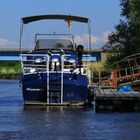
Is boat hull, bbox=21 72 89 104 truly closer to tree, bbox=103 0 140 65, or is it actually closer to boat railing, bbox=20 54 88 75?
boat railing, bbox=20 54 88 75

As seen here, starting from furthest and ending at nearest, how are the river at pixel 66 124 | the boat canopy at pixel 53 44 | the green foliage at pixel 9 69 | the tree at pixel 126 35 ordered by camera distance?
the green foliage at pixel 9 69 → the tree at pixel 126 35 → the boat canopy at pixel 53 44 → the river at pixel 66 124

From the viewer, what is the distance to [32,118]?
2294cm

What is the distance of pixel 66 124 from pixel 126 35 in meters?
39.7

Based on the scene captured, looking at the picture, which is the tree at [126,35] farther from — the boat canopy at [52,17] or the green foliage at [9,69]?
the green foliage at [9,69]

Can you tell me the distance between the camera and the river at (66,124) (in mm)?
17703

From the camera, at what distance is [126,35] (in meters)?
59.8

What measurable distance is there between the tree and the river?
31371mm

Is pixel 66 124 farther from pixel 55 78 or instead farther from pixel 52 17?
pixel 52 17

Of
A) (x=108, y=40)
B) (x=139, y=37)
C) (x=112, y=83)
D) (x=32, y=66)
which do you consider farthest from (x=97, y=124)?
(x=108, y=40)

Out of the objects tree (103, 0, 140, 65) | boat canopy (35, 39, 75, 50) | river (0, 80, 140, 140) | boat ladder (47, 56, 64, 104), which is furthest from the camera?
tree (103, 0, 140, 65)

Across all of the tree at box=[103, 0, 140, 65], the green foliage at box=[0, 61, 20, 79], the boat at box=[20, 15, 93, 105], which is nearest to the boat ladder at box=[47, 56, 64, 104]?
the boat at box=[20, 15, 93, 105]

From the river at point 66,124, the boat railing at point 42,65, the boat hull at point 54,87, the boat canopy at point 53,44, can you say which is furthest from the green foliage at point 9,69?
the river at point 66,124

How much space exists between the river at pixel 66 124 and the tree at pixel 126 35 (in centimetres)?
3137

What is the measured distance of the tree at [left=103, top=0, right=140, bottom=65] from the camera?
57.9 m
